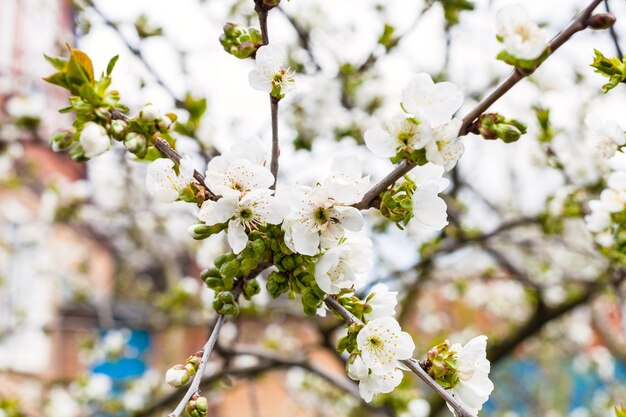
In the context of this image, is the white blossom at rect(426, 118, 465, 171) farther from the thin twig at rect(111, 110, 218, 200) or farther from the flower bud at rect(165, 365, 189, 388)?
the flower bud at rect(165, 365, 189, 388)

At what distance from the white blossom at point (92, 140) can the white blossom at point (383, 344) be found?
0.48 m

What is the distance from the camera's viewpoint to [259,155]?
3.36 ft

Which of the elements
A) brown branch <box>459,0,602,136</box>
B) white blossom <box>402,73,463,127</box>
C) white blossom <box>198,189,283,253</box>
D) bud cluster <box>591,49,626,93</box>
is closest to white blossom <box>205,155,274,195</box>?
white blossom <box>198,189,283,253</box>

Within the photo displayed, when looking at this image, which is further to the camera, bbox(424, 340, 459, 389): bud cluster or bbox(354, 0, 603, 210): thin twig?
bbox(424, 340, 459, 389): bud cluster

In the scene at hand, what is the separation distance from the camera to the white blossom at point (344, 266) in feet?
3.10

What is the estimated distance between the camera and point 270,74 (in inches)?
39.9

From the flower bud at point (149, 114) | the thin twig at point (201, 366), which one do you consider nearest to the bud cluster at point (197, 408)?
the thin twig at point (201, 366)

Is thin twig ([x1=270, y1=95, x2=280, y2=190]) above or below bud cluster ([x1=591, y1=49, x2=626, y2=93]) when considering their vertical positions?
above

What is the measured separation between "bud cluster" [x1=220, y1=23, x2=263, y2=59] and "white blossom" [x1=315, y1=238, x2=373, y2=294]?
14.3 inches

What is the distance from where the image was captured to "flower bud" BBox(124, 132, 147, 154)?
2.91 feet

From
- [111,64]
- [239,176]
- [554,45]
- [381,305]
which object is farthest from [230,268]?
[554,45]

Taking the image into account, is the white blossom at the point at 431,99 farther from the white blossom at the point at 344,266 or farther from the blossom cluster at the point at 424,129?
the white blossom at the point at 344,266

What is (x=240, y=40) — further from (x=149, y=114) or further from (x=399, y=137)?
(x=399, y=137)

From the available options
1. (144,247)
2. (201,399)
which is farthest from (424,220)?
(144,247)
